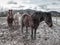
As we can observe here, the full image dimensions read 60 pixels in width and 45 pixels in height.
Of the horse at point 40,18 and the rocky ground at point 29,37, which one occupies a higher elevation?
the horse at point 40,18

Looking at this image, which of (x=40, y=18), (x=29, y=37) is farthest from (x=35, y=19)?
(x=29, y=37)

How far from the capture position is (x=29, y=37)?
3.98 ft

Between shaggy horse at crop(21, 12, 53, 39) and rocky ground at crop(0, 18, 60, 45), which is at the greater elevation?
shaggy horse at crop(21, 12, 53, 39)

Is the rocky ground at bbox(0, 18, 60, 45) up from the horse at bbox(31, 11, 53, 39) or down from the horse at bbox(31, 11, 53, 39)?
down

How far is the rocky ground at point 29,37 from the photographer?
1.17 m

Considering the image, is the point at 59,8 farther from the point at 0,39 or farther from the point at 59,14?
the point at 0,39

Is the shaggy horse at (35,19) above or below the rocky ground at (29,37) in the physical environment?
above

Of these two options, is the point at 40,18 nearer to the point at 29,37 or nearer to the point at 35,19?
the point at 35,19

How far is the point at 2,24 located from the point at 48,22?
1.42 ft

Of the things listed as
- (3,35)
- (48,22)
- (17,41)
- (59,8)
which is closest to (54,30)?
(48,22)

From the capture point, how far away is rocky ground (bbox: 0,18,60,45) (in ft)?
3.83

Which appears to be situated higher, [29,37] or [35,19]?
[35,19]

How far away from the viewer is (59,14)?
48.0 inches

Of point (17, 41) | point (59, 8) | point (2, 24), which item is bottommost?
point (17, 41)
